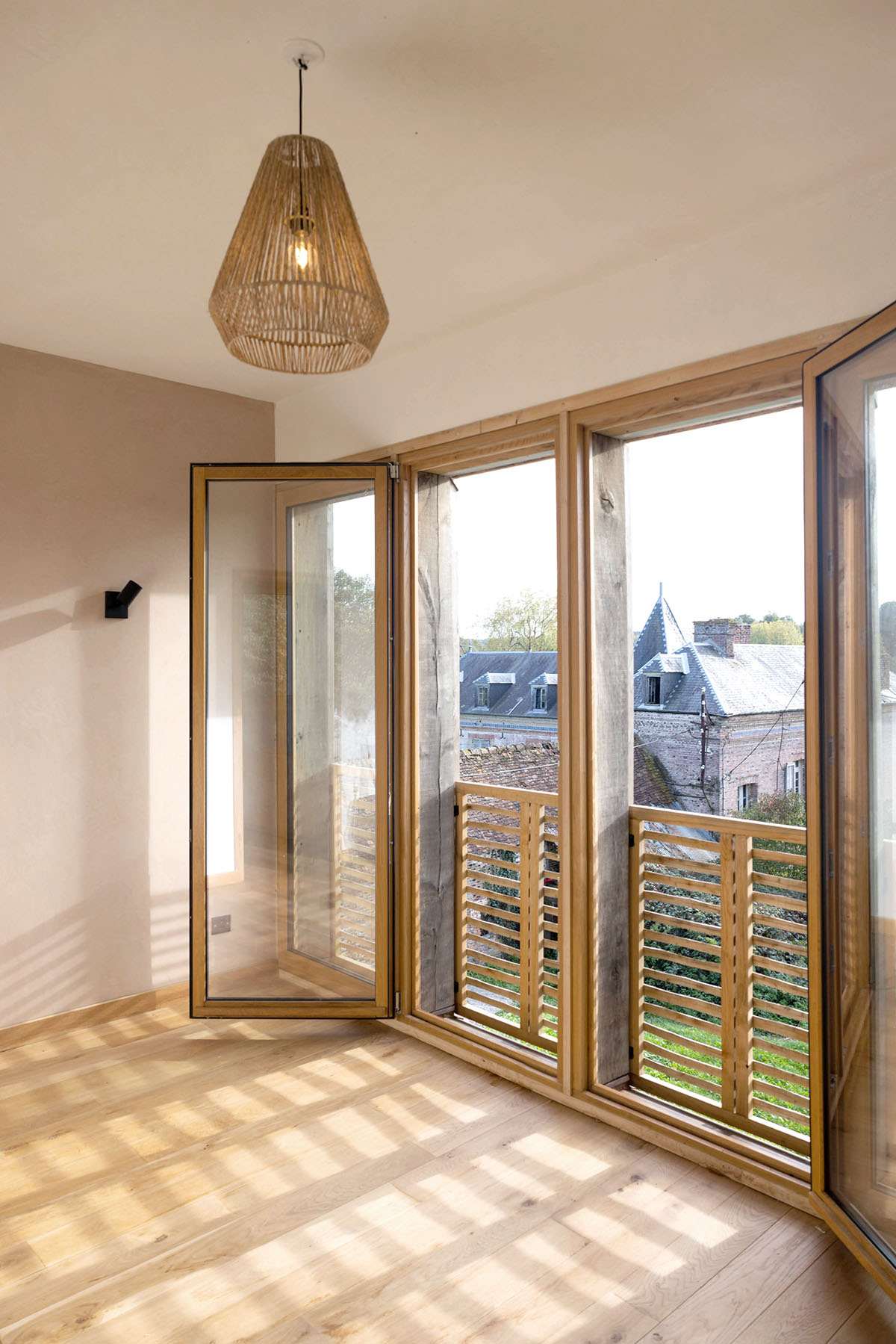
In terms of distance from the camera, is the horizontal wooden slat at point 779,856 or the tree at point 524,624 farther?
the tree at point 524,624

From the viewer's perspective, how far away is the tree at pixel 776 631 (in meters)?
2.54

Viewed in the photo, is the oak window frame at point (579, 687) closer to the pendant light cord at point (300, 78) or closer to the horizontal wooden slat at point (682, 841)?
the horizontal wooden slat at point (682, 841)

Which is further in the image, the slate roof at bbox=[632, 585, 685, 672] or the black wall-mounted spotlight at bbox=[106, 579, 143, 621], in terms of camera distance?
the black wall-mounted spotlight at bbox=[106, 579, 143, 621]

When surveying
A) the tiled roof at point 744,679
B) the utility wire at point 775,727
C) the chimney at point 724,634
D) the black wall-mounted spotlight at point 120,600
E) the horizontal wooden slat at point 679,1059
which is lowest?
the horizontal wooden slat at point 679,1059

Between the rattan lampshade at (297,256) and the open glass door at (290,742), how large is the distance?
1.77 metres

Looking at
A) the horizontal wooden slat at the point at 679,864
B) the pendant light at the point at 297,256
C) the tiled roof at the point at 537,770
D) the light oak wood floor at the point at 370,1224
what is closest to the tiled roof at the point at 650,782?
the tiled roof at the point at 537,770

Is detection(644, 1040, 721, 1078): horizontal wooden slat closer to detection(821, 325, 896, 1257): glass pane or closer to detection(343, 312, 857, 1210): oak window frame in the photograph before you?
detection(343, 312, 857, 1210): oak window frame

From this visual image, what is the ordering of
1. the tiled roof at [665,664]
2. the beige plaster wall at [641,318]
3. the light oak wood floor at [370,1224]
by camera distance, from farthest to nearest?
the tiled roof at [665,664] < the beige plaster wall at [641,318] < the light oak wood floor at [370,1224]

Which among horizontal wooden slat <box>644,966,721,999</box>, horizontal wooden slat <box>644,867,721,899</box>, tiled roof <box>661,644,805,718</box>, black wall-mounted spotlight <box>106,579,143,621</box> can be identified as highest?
black wall-mounted spotlight <box>106,579,143,621</box>

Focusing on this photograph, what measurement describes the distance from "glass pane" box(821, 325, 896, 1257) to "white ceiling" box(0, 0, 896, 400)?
58 cm

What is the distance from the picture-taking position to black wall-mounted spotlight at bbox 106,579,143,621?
3533 mm

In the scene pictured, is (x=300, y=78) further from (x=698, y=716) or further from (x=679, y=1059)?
(x=679, y=1059)

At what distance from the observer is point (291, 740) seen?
350 cm

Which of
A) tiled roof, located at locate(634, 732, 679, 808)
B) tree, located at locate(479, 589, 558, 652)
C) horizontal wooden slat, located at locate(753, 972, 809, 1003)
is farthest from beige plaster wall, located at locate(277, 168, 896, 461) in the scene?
horizontal wooden slat, located at locate(753, 972, 809, 1003)
